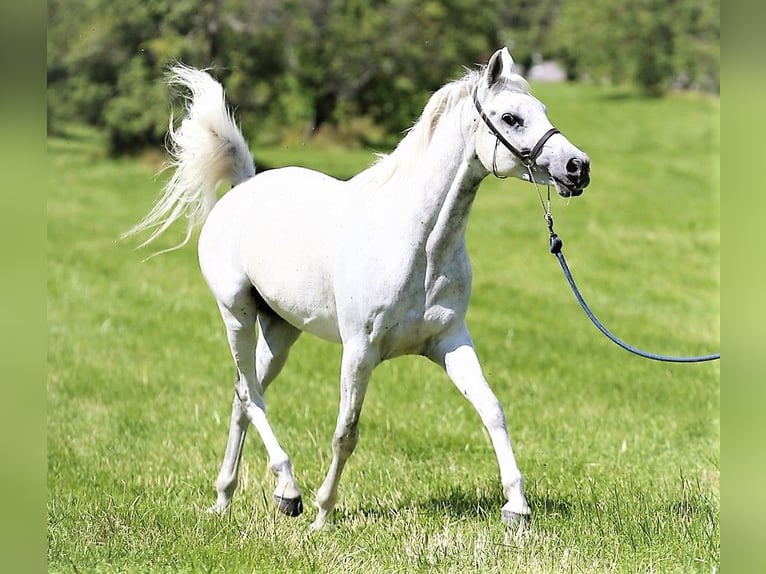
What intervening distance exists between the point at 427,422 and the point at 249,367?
2.24 m

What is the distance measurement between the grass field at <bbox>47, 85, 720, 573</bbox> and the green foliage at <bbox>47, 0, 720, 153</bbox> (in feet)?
14.4

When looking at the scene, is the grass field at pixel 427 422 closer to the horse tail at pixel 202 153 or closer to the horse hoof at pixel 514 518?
the horse hoof at pixel 514 518

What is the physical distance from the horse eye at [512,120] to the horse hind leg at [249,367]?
1918 mm

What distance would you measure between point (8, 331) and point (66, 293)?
1083 cm

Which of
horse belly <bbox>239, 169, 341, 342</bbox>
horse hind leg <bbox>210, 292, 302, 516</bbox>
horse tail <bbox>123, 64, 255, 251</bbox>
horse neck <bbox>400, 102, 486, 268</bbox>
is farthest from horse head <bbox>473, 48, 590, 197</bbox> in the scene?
horse tail <bbox>123, 64, 255, 251</bbox>

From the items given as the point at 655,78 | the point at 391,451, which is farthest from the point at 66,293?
the point at 655,78

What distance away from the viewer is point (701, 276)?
14852mm

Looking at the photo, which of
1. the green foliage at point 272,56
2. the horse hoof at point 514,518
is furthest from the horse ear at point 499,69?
the green foliage at point 272,56

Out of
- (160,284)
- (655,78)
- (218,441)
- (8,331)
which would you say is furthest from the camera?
(655,78)

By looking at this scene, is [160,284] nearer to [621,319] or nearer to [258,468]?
[621,319]

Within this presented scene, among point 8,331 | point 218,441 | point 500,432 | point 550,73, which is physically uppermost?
point 8,331

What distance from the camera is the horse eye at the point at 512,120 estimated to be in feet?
14.9

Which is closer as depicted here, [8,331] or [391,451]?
[8,331]

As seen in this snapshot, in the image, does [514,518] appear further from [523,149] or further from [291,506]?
[523,149]
